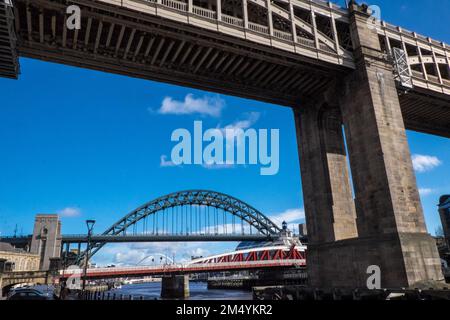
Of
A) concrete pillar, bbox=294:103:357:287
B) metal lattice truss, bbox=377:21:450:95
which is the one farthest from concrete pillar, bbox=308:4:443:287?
metal lattice truss, bbox=377:21:450:95

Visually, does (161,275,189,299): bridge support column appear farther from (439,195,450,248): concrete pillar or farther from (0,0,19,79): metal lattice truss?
(439,195,450,248): concrete pillar

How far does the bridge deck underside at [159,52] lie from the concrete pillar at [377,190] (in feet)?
13.4

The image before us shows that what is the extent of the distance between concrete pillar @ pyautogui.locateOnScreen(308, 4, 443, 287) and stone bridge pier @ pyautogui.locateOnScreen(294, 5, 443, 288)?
70mm

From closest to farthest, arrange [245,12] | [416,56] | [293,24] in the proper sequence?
1. [245,12]
2. [293,24]
3. [416,56]

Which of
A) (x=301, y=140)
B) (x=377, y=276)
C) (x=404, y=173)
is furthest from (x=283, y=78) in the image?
(x=377, y=276)

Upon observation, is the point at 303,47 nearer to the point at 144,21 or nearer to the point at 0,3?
the point at 144,21

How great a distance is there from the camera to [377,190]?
2608cm

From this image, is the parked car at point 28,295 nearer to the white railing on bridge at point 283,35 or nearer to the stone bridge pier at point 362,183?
the stone bridge pier at point 362,183

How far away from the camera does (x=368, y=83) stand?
28547 mm

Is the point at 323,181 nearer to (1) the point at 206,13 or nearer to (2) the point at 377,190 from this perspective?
(2) the point at 377,190

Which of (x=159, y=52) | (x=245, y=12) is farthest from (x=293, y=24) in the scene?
(x=159, y=52)

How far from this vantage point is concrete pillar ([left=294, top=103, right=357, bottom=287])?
102 feet

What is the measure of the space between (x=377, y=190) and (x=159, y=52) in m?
20.5

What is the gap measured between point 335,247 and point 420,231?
21.7 ft
